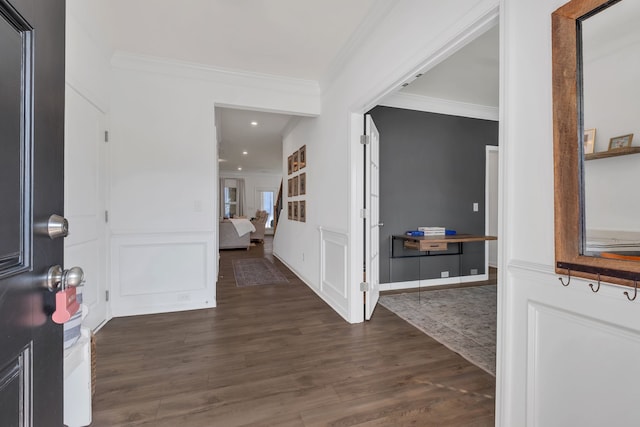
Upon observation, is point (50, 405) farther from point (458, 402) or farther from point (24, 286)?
point (458, 402)

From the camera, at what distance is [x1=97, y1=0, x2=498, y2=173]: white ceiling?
219cm

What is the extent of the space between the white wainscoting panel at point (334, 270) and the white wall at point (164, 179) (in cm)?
126

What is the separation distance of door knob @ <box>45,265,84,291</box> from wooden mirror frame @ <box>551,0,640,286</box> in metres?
1.45

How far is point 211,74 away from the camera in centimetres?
317

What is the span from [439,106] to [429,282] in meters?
→ 2.41

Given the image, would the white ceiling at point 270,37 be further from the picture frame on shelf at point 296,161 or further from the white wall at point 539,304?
the picture frame on shelf at point 296,161

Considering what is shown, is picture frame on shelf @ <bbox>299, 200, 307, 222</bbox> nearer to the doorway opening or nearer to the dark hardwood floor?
the doorway opening

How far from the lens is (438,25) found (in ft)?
5.41

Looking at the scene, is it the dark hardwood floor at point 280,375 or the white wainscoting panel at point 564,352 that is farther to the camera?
the dark hardwood floor at point 280,375

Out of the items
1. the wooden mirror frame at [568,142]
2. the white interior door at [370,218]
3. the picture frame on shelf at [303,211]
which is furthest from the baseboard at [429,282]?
the wooden mirror frame at [568,142]

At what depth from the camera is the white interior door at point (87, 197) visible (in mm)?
2141

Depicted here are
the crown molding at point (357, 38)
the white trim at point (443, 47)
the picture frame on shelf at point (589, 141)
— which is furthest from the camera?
the crown molding at point (357, 38)

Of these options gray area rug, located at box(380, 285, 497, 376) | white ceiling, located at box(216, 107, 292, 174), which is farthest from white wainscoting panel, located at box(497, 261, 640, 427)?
white ceiling, located at box(216, 107, 292, 174)

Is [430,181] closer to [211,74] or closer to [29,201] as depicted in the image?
[211,74]
